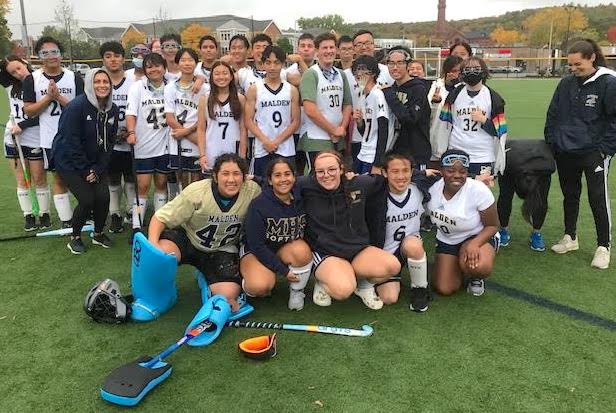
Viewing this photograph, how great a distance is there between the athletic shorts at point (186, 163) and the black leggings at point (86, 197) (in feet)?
2.14

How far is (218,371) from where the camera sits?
3.05 m

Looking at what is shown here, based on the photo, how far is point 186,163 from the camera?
521 centimetres

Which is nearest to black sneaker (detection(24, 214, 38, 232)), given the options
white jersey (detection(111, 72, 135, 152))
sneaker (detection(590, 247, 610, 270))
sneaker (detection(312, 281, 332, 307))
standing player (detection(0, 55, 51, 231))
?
standing player (detection(0, 55, 51, 231))

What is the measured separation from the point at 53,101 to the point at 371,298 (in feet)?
12.5

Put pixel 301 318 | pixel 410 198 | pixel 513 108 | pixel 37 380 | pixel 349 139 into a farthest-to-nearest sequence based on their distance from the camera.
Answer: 1. pixel 513 108
2. pixel 349 139
3. pixel 410 198
4. pixel 301 318
5. pixel 37 380

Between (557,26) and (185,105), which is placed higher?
(557,26)

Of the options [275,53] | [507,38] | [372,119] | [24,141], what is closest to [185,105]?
[275,53]

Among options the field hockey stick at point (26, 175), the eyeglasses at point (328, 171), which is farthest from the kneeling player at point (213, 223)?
the field hockey stick at point (26, 175)

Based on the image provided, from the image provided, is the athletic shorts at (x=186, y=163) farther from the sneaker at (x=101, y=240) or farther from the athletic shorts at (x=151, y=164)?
the sneaker at (x=101, y=240)

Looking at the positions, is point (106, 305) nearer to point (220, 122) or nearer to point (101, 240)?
point (101, 240)

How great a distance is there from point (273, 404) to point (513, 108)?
55.3 feet

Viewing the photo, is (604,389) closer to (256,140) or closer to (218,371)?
(218,371)

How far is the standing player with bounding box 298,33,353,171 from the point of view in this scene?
15.5 ft

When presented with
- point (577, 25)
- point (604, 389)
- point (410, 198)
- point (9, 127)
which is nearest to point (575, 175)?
point (410, 198)
